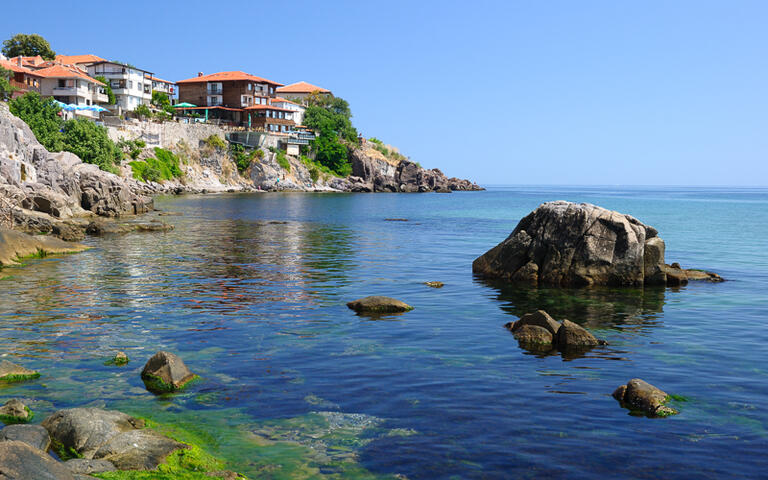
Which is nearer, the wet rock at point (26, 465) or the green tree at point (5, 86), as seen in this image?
the wet rock at point (26, 465)

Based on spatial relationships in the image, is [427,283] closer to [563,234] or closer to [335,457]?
[563,234]

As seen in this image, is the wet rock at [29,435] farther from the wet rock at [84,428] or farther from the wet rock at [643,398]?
the wet rock at [643,398]

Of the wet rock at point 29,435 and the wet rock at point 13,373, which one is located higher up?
the wet rock at point 29,435

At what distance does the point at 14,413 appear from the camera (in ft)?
44.3

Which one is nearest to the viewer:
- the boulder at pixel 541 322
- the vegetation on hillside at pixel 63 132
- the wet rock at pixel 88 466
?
the wet rock at pixel 88 466

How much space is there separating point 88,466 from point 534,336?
14612 millimetres

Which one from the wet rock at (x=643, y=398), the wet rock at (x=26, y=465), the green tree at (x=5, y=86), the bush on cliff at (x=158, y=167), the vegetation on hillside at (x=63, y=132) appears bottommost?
the wet rock at (x=643, y=398)

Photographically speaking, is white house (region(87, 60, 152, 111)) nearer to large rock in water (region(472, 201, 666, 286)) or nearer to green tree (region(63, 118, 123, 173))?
green tree (region(63, 118, 123, 173))

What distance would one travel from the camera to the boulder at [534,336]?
69.4 feet

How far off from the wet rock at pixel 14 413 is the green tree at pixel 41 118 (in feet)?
289

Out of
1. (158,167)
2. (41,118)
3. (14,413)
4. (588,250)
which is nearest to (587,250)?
(588,250)

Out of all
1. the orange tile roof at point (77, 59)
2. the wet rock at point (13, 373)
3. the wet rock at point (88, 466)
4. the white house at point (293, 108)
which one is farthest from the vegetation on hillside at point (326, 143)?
the wet rock at point (88, 466)

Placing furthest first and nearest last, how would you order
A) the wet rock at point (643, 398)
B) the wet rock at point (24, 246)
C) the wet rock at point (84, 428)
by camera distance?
the wet rock at point (24, 246) < the wet rock at point (643, 398) < the wet rock at point (84, 428)

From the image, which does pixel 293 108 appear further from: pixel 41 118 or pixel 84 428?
pixel 84 428
